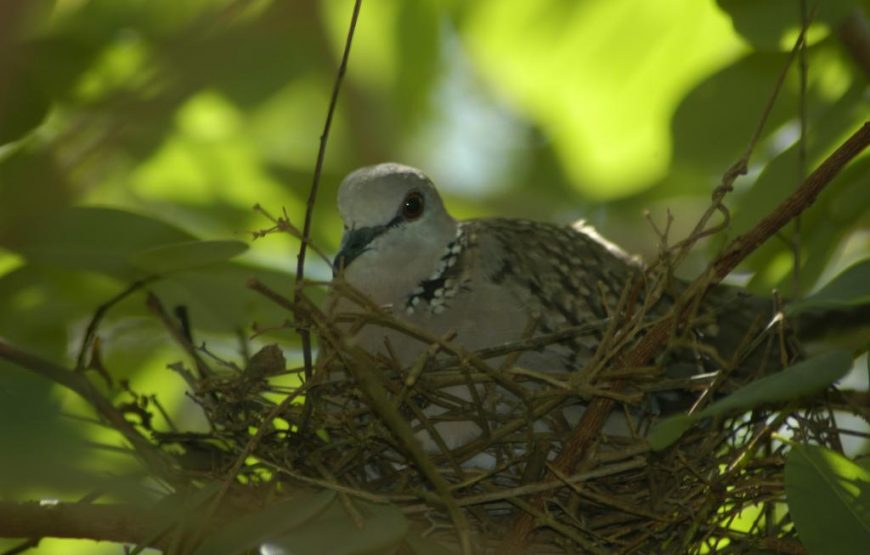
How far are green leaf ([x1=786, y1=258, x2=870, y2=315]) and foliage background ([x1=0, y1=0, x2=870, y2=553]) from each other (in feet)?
2.46

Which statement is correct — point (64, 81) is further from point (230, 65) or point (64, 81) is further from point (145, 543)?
point (145, 543)

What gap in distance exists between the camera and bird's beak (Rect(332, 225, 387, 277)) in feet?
9.52

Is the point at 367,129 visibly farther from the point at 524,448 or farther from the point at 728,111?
the point at 524,448

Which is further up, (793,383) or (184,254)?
(184,254)

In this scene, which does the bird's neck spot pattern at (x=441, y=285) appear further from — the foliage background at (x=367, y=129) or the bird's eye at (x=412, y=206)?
the foliage background at (x=367, y=129)

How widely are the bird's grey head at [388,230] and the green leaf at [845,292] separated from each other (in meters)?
1.31

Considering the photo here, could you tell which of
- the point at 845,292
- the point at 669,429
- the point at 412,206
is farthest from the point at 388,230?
the point at 845,292

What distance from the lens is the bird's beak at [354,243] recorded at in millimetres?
2900

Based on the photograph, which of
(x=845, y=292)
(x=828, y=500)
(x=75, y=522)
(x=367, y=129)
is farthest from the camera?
(x=367, y=129)

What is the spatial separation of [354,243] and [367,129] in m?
1.04

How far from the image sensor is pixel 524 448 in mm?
2723

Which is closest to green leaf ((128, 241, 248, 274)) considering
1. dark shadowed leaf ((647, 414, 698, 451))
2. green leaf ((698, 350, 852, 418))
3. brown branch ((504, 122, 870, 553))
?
brown branch ((504, 122, 870, 553))

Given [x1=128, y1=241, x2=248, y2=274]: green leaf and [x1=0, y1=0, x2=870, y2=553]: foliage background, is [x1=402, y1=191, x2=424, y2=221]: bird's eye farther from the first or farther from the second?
[x1=128, y1=241, x2=248, y2=274]: green leaf

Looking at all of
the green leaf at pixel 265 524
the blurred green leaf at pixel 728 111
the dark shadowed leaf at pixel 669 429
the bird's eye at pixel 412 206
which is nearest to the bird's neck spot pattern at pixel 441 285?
the bird's eye at pixel 412 206
